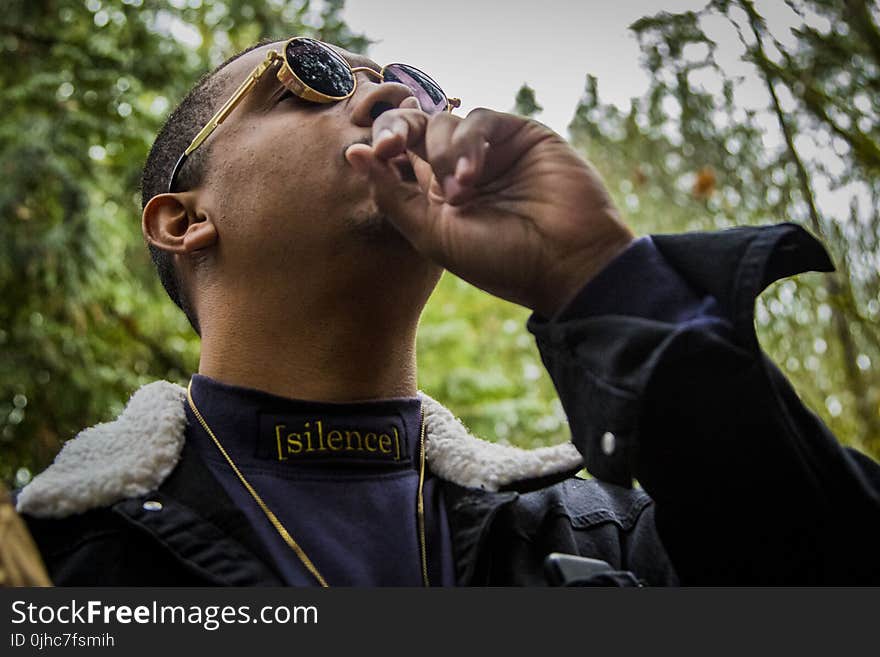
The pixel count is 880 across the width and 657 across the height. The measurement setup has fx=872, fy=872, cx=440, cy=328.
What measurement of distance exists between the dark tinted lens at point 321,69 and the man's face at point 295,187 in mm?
30

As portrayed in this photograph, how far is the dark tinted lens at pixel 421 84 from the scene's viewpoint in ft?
5.78

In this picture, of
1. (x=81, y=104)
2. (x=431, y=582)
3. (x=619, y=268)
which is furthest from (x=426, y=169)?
(x=81, y=104)

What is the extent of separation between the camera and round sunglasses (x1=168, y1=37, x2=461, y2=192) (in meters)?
1.71

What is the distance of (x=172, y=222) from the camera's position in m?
1.86

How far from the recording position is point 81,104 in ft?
15.5

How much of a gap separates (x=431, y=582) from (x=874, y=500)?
70 cm

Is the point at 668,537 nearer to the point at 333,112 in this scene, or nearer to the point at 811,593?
the point at 811,593

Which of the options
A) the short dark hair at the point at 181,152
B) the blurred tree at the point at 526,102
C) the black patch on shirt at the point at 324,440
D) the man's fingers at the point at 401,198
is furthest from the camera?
the short dark hair at the point at 181,152

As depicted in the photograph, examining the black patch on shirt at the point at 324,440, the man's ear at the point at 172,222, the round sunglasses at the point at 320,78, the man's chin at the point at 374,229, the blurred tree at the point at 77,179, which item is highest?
the round sunglasses at the point at 320,78

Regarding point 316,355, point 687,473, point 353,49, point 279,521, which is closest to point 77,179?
point 353,49

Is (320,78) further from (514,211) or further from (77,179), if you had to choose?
(77,179)

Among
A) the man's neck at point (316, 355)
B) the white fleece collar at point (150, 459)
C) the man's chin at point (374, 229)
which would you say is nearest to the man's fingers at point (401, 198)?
the man's chin at point (374, 229)

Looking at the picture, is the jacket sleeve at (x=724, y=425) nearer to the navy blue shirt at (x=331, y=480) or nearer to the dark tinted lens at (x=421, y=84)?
the navy blue shirt at (x=331, y=480)

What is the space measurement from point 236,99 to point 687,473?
3.81 feet
